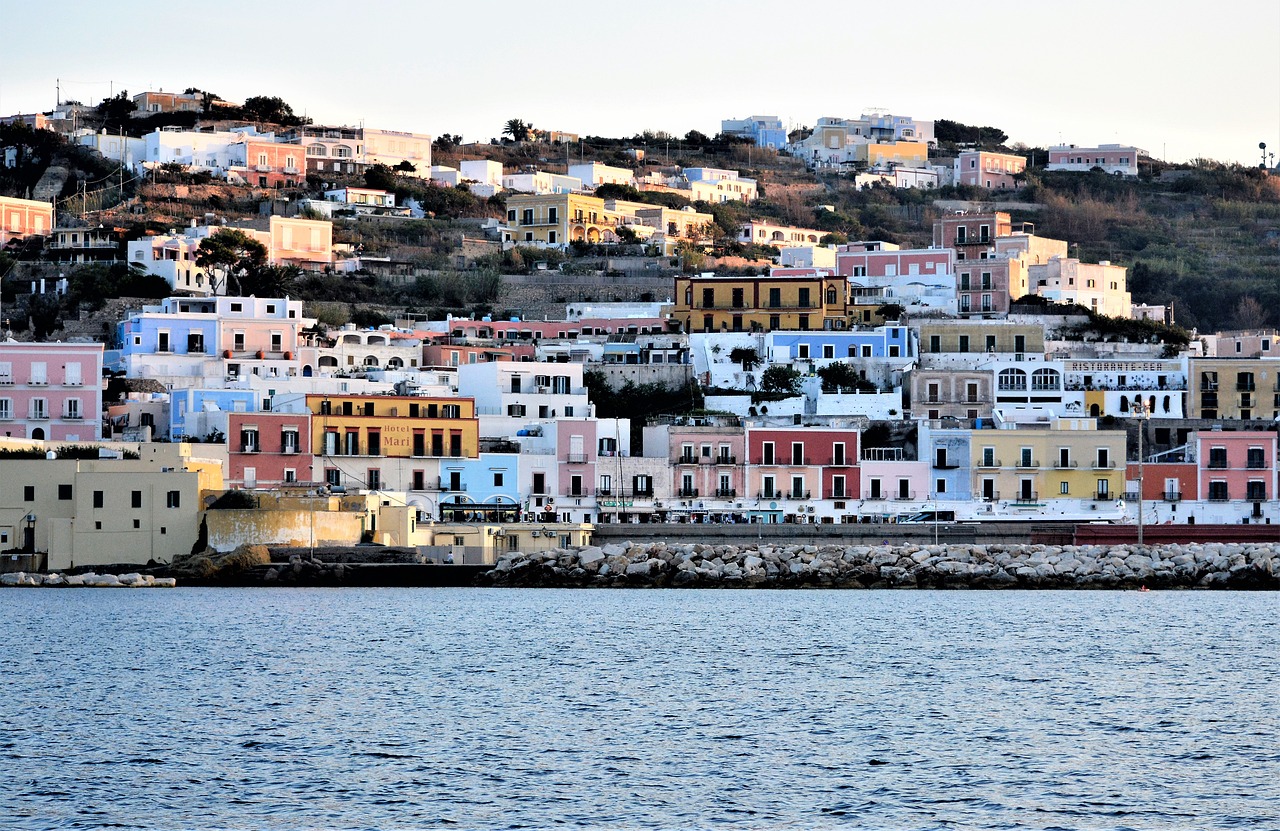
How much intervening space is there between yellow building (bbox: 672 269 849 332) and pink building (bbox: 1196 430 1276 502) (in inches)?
600

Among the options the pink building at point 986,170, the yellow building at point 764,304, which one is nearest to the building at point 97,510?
the yellow building at point 764,304

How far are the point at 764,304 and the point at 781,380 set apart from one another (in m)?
5.78

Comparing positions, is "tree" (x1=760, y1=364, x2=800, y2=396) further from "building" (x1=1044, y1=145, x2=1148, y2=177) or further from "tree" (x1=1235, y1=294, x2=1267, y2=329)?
"building" (x1=1044, y1=145, x2=1148, y2=177)

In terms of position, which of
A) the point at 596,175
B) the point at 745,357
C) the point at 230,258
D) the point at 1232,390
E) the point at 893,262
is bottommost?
the point at 1232,390

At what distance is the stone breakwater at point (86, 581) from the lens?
48.7 meters

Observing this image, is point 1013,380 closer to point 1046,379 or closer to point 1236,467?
point 1046,379

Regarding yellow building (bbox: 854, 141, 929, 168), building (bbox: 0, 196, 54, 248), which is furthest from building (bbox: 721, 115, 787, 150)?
building (bbox: 0, 196, 54, 248)

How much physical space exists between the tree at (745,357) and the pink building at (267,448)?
15.7 metres

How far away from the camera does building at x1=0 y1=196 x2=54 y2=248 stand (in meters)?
79.3

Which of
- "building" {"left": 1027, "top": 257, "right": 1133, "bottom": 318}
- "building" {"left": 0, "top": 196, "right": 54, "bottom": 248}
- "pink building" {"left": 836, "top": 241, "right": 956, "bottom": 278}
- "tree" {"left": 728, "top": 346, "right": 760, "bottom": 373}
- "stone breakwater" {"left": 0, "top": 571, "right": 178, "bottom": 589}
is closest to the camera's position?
"stone breakwater" {"left": 0, "top": 571, "right": 178, "bottom": 589}

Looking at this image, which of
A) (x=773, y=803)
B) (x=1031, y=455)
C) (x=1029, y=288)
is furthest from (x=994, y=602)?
(x=1029, y=288)

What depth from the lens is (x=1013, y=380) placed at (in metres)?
63.4

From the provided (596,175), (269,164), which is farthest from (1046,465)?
(596,175)

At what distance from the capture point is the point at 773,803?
21.0m
